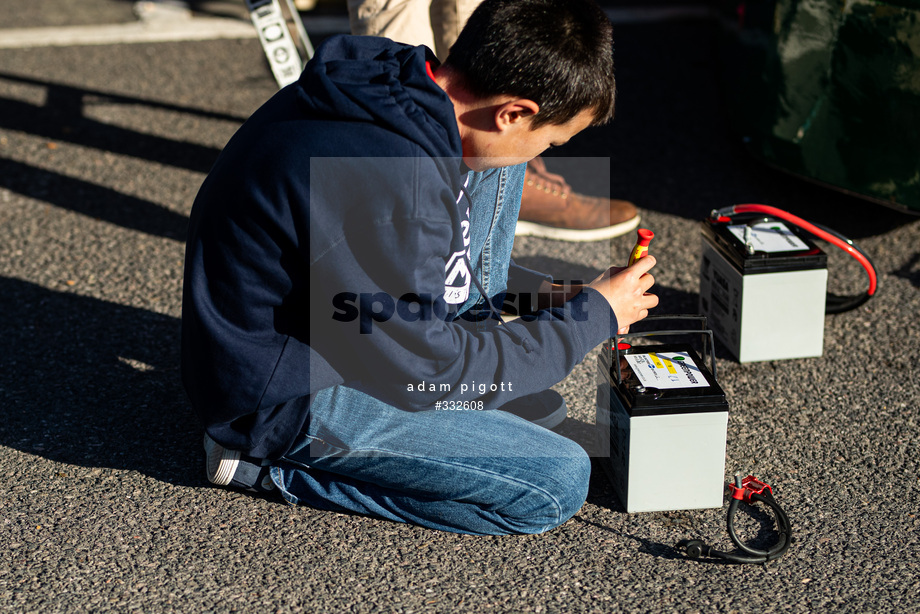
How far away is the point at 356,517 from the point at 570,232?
1528 mm

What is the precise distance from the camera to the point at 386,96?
5.14ft

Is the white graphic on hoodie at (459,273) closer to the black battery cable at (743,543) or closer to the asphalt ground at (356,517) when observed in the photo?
the asphalt ground at (356,517)

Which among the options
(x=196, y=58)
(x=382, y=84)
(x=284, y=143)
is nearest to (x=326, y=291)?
(x=284, y=143)

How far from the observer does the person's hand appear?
73.6 inches

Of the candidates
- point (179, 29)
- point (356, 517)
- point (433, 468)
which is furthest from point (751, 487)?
point (179, 29)

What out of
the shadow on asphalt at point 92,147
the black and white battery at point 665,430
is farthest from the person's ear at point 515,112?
the shadow on asphalt at point 92,147

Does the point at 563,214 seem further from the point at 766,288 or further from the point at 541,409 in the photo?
the point at 541,409

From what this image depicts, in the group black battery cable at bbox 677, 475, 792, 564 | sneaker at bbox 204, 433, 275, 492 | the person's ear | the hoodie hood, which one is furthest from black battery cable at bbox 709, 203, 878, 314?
sneaker at bbox 204, 433, 275, 492

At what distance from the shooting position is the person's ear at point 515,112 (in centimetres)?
164

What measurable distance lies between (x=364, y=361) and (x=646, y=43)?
393 centimetres

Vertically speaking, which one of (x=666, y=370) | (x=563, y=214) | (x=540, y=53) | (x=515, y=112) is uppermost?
(x=540, y=53)

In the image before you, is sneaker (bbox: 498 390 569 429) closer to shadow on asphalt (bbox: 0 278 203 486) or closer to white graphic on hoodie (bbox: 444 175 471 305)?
white graphic on hoodie (bbox: 444 175 471 305)

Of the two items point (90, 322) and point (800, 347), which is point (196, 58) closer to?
point (90, 322)

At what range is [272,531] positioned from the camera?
1969 millimetres
